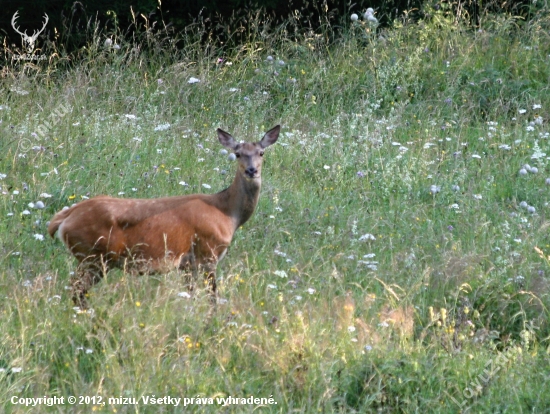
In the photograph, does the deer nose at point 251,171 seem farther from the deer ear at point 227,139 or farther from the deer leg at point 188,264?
the deer leg at point 188,264

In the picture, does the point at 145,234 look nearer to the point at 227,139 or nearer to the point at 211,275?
the point at 211,275

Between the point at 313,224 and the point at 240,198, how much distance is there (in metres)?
0.99

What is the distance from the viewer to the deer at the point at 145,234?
5949mm

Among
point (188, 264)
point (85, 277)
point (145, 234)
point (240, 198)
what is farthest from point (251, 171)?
point (85, 277)

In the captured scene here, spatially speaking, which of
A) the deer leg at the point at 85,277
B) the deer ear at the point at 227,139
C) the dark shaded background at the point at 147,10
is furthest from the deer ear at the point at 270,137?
the dark shaded background at the point at 147,10

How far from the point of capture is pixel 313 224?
740 cm

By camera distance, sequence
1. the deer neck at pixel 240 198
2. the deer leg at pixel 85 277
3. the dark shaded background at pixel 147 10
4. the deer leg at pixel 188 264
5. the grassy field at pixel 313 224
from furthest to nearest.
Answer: the dark shaded background at pixel 147 10 → the deer neck at pixel 240 198 → the deer leg at pixel 188 264 → the deer leg at pixel 85 277 → the grassy field at pixel 313 224

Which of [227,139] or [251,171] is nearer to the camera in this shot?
[251,171]

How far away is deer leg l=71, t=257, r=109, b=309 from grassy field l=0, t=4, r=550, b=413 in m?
0.14

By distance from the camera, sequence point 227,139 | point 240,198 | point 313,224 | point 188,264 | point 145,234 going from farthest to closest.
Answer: point 313,224, point 227,139, point 240,198, point 188,264, point 145,234

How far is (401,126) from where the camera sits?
941 cm

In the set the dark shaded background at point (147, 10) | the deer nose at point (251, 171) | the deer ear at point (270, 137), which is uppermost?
the deer ear at point (270, 137)

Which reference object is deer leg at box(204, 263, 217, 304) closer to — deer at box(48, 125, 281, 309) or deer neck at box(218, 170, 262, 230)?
deer at box(48, 125, 281, 309)

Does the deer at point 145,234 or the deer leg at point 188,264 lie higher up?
the deer at point 145,234
